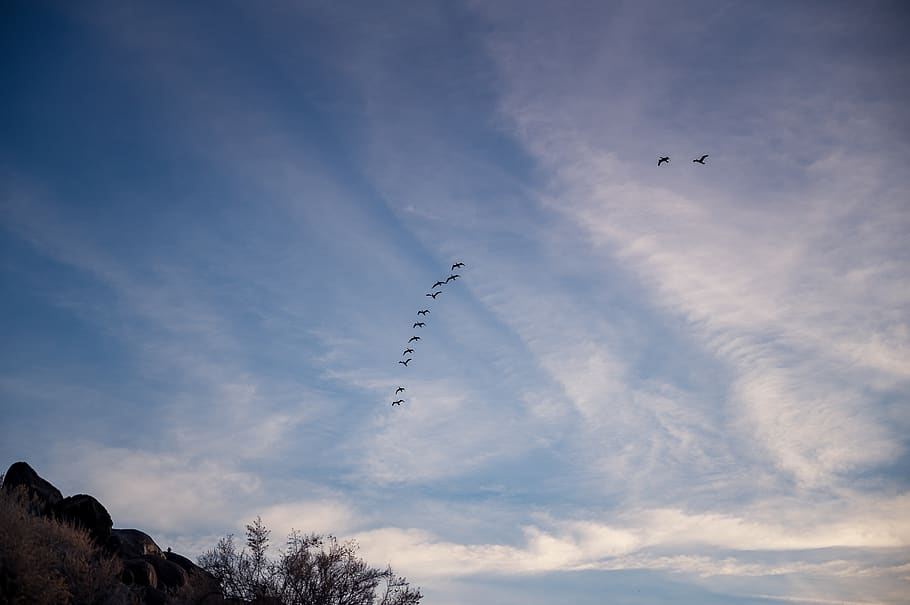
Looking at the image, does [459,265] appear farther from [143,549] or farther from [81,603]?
[81,603]

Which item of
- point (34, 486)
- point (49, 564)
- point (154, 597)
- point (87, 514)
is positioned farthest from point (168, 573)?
point (49, 564)

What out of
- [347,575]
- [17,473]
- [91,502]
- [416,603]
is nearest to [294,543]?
[347,575]

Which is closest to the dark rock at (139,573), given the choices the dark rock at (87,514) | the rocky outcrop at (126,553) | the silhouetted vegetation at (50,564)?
the rocky outcrop at (126,553)

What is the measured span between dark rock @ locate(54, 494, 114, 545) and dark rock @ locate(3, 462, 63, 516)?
0.64 m

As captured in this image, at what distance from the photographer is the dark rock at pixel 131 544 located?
35350mm

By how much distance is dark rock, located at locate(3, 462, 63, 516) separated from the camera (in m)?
34.1

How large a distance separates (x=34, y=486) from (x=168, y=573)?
8.51 m

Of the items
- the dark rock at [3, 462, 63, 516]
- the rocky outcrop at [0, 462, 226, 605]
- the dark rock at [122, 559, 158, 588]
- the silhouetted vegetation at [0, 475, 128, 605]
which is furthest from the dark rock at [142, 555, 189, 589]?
the dark rock at [3, 462, 63, 516]

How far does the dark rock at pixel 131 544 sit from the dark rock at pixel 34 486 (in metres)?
3.55

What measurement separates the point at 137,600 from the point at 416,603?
49.4 ft

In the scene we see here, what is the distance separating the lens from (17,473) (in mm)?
36781

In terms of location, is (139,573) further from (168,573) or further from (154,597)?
(168,573)

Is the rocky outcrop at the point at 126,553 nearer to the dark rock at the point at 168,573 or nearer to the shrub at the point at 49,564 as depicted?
the dark rock at the point at 168,573

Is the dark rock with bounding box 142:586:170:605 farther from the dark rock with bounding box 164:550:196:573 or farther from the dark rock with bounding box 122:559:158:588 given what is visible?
the dark rock with bounding box 164:550:196:573
